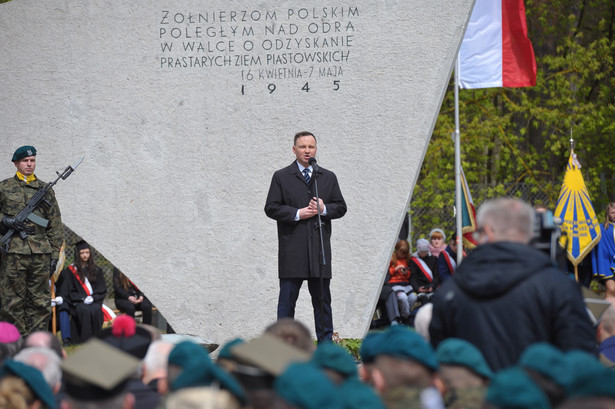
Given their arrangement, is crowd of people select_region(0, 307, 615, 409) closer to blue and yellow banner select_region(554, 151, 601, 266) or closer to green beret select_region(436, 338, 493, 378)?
green beret select_region(436, 338, 493, 378)

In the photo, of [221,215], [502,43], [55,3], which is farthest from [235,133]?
[502,43]

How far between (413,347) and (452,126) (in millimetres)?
15350

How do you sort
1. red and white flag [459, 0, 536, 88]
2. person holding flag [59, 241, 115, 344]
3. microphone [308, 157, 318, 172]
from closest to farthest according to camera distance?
microphone [308, 157, 318, 172]
person holding flag [59, 241, 115, 344]
red and white flag [459, 0, 536, 88]

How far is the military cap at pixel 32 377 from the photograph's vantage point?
3381 millimetres

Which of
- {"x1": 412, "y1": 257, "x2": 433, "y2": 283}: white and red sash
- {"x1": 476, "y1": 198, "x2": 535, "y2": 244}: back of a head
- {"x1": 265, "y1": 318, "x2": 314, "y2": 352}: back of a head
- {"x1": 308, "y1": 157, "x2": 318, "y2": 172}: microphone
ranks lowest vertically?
{"x1": 412, "y1": 257, "x2": 433, "y2": 283}: white and red sash

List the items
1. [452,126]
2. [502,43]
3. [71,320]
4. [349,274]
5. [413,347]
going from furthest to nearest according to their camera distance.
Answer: [452,126] < [502,43] < [71,320] < [349,274] < [413,347]

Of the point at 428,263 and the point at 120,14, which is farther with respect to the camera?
the point at 428,263

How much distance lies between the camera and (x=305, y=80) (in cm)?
931

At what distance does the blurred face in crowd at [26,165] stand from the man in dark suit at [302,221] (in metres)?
2.78

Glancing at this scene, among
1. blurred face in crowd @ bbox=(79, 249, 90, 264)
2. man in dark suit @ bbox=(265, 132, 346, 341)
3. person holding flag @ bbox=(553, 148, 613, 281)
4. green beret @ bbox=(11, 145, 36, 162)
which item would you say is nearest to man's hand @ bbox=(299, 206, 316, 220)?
man in dark suit @ bbox=(265, 132, 346, 341)

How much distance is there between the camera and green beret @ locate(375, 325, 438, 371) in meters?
3.20

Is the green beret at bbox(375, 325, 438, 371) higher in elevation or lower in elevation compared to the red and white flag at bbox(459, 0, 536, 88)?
lower

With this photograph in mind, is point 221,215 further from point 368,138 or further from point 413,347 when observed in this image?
point 413,347

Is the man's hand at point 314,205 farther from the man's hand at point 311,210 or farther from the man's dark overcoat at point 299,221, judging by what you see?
the man's dark overcoat at point 299,221
